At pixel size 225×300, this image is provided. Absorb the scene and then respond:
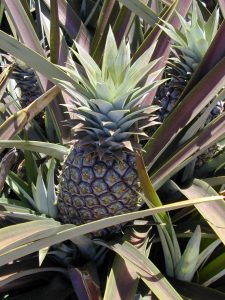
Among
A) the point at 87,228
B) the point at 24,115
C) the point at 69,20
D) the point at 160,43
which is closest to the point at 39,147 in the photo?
the point at 24,115

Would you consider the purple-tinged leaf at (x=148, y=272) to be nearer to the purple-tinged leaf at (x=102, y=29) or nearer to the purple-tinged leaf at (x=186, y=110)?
the purple-tinged leaf at (x=186, y=110)

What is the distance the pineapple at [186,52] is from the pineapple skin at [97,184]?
0.24 metres

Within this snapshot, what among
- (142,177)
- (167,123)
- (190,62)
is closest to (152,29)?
(190,62)


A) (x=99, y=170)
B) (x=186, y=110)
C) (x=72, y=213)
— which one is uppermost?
(x=186, y=110)

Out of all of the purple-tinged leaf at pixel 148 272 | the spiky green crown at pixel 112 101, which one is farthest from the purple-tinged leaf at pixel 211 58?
the purple-tinged leaf at pixel 148 272

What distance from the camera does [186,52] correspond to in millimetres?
1025

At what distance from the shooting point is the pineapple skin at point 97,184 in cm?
87

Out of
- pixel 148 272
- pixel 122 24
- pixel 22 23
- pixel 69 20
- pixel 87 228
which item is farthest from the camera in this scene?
pixel 69 20

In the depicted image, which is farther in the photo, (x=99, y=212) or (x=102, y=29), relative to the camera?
(x=102, y=29)

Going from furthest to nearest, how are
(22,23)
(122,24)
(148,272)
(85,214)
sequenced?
(122,24) < (22,23) < (85,214) < (148,272)

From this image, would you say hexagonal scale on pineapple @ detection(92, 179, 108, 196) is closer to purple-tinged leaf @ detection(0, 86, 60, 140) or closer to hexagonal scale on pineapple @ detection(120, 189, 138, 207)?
hexagonal scale on pineapple @ detection(120, 189, 138, 207)

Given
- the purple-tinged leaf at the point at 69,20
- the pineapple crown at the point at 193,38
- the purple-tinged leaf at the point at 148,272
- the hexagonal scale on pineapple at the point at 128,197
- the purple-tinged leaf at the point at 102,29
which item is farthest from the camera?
the purple-tinged leaf at the point at 69,20

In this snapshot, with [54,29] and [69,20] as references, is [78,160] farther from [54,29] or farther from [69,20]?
[69,20]

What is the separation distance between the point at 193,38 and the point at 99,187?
1.33 feet
